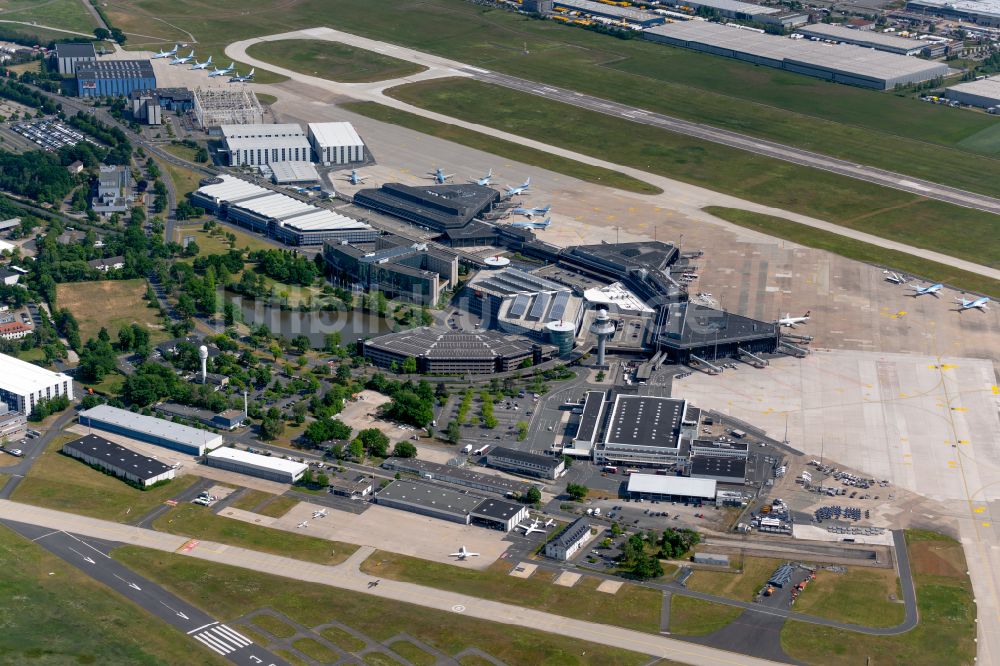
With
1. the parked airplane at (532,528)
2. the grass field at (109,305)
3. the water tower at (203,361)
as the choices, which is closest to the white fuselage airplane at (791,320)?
the parked airplane at (532,528)

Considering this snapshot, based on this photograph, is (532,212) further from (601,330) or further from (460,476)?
(460,476)

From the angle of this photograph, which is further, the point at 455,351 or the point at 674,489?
the point at 455,351

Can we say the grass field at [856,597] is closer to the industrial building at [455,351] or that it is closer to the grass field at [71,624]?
the grass field at [71,624]

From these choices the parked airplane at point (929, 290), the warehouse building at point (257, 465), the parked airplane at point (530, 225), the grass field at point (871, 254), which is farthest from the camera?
the parked airplane at point (530, 225)

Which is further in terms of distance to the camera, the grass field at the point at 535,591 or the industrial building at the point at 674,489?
the industrial building at the point at 674,489

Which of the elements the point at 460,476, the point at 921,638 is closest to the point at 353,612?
the point at 460,476

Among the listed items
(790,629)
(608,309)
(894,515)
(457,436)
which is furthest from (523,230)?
(790,629)

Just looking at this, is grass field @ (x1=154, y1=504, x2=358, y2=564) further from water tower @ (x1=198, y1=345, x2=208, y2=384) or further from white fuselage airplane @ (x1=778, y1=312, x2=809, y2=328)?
white fuselage airplane @ (x1=778, y1=312, x2=809, y2=328)
